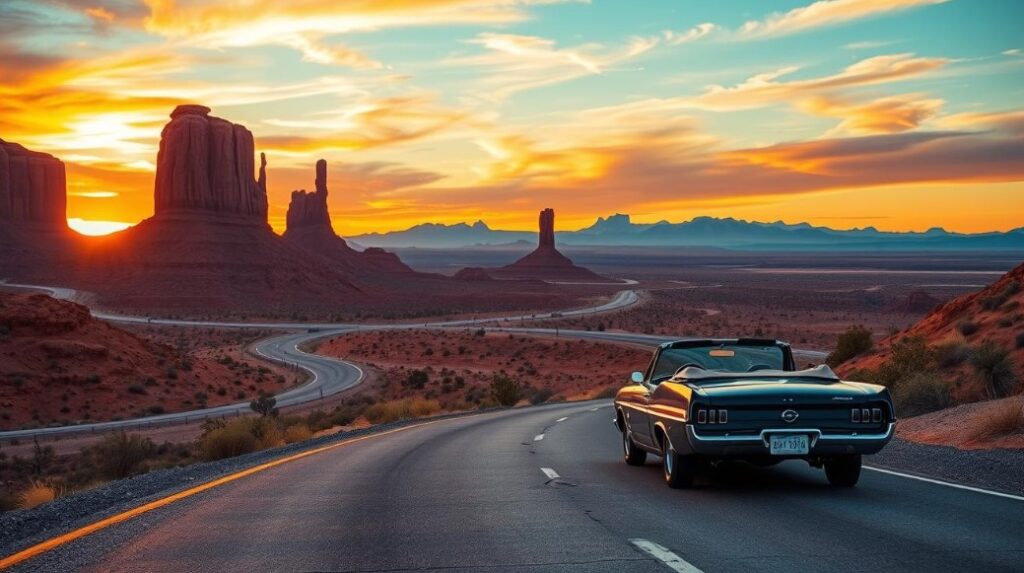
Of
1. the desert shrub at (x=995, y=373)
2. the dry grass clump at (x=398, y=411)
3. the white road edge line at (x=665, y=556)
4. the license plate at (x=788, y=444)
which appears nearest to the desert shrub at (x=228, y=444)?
the dry grass clump at (x=398, y=411)

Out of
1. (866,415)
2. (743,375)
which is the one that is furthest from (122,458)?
(866,415)

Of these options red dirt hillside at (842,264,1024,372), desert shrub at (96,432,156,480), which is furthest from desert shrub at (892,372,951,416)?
desert shrub at (96,432,156,480)

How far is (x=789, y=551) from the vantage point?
7.28m

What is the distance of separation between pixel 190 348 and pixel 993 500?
77.3m

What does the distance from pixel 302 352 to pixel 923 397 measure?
209 feet

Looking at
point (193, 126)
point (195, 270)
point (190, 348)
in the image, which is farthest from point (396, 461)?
point (193, 126)

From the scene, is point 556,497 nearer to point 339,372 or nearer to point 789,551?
point 789,551

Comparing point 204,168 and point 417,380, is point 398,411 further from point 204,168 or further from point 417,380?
point 204,168

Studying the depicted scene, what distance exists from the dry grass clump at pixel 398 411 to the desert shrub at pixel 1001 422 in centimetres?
1755

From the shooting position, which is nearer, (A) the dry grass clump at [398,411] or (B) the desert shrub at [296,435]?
(B) the desert shrub at [296,435]

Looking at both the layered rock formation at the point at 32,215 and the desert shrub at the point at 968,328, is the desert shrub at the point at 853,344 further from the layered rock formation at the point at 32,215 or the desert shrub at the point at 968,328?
the layered rock formation at the point at 32,215

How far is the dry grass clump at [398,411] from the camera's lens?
29.9 meters

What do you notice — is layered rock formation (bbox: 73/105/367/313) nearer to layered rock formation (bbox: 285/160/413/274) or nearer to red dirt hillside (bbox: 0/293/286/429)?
layered rock formation (bbox: 285/160/413/274)

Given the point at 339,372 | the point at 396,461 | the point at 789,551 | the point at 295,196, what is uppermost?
the point at 295,196
